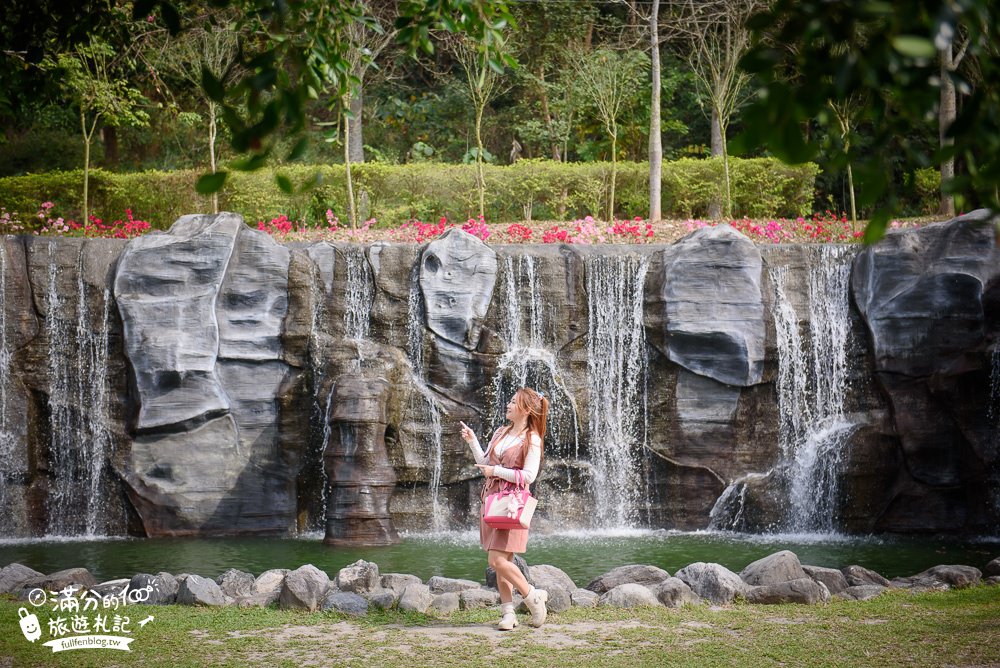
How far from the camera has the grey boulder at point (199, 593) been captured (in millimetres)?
7145

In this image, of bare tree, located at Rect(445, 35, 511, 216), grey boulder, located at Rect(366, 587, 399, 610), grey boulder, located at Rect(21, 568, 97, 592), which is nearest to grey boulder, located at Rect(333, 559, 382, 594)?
grey boulder, located at Rect(366, 587, 399, 610)

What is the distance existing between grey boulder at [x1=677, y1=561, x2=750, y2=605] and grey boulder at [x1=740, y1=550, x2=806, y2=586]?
0.81ft

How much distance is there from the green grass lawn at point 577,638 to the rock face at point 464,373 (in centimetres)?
442

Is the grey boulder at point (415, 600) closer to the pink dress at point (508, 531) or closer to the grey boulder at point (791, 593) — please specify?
the pink dress at point (508, 531)

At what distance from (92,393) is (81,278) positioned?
53.1 inches

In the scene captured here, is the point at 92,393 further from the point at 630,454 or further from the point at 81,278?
the point at 630,454

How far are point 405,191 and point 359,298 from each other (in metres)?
6.16

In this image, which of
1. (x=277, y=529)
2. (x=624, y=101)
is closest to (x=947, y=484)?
(x=277, y=529)

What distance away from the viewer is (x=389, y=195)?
1805 cm

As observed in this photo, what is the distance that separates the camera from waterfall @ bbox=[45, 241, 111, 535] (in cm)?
1162

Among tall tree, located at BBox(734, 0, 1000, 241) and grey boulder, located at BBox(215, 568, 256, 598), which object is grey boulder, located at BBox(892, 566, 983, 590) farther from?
tall tree, located at BBox(734, 0, 1000, 241)

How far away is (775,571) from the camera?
7809 millimetres

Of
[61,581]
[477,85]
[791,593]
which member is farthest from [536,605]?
[477,85]

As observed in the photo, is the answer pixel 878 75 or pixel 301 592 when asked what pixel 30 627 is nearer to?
pixel 301 592
